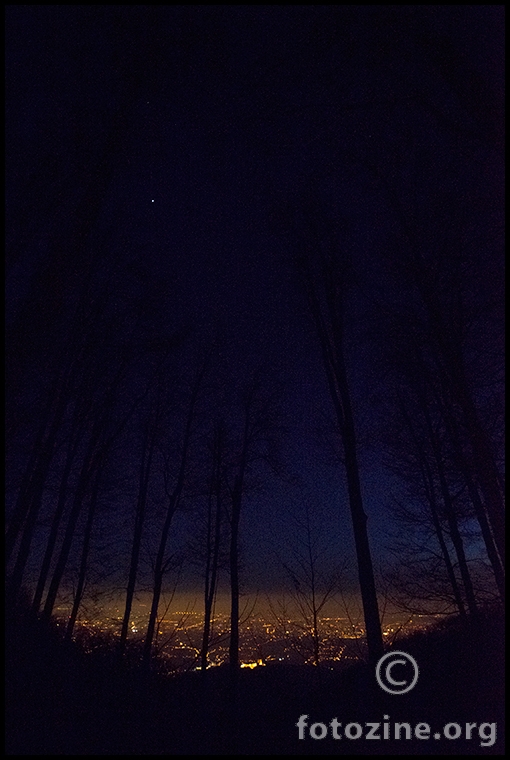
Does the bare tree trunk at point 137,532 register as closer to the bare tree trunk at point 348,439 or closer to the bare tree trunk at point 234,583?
the bare tree trunk at point 234,583

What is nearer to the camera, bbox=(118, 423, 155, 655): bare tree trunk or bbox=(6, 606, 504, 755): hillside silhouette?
bbox=(6, 606, 504, 755): hillside silhouette

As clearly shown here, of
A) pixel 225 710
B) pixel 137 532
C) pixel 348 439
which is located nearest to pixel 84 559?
pixel 137 532

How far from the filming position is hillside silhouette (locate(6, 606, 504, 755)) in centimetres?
475

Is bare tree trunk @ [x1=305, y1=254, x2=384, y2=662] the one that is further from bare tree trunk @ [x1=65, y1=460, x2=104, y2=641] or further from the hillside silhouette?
bare tree trunk @ [x1=65, y1=460, x2=104, y2=641]

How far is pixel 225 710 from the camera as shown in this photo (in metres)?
9.18

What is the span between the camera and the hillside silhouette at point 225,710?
475cm

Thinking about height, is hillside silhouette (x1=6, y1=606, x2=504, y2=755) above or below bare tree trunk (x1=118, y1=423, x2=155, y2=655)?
below

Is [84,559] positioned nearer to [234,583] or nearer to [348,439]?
[234,583]

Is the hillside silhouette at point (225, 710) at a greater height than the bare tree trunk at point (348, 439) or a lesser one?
lesser

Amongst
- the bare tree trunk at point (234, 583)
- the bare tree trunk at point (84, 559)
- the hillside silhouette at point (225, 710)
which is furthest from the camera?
the bare tree trunk at point (84, 559)

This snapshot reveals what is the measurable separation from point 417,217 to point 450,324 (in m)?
2.45

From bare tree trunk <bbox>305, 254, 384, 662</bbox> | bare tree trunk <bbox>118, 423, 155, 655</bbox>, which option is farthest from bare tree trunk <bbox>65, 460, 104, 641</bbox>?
bare tree trunk <bbox>305, 254, 384, 662</bbox>

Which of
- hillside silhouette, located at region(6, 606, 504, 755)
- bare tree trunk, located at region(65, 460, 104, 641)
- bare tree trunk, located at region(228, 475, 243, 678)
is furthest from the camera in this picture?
bare tree trunk, located at region(65, 460, 104, 641)

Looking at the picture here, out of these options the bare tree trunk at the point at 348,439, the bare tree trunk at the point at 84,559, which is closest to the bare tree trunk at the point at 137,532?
the bare tree trunk at the point at 84,559
